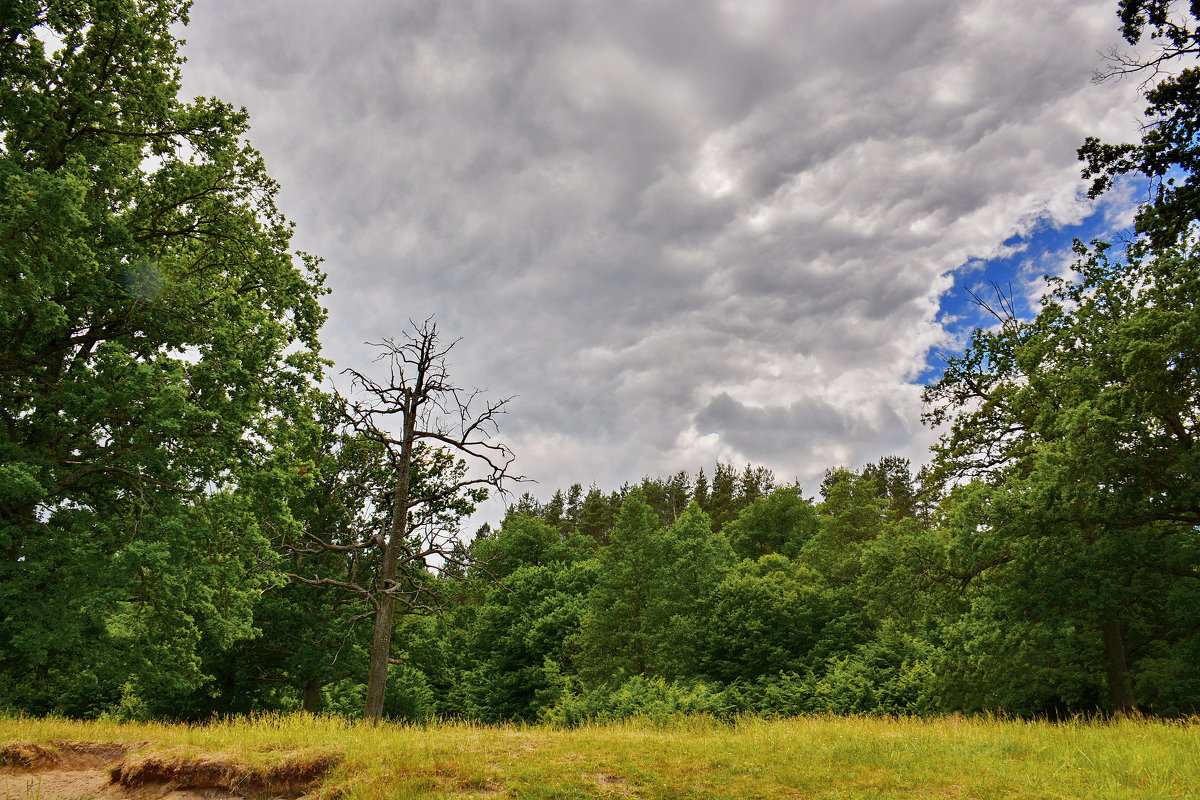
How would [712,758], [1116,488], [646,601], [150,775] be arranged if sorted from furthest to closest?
[646,601] < [1116,488] < [150,775] < [712,758]

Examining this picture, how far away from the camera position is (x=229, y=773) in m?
9.91

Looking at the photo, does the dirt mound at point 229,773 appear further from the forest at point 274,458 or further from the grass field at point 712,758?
the forest at point 274,458

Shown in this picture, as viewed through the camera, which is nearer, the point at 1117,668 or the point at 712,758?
the point at 712,758

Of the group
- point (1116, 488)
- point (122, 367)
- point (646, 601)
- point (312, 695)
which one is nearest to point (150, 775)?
point (122, 367)

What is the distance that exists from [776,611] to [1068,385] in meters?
20.3

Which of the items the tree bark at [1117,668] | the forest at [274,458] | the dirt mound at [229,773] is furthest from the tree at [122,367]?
the tree bark at [1117,668]

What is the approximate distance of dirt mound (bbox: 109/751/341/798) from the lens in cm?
967

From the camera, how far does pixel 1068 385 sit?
65.3 feet

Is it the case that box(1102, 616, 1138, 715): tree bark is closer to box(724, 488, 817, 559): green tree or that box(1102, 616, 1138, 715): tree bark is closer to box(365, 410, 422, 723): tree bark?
box(365, 410, 422, 723): tree bark

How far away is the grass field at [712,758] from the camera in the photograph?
848 cm

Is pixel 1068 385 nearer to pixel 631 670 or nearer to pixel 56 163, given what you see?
pixel 631 670

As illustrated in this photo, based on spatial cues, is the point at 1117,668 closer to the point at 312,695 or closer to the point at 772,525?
the point at 312,695

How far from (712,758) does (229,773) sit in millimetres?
7799

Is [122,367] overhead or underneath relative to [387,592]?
overhead
